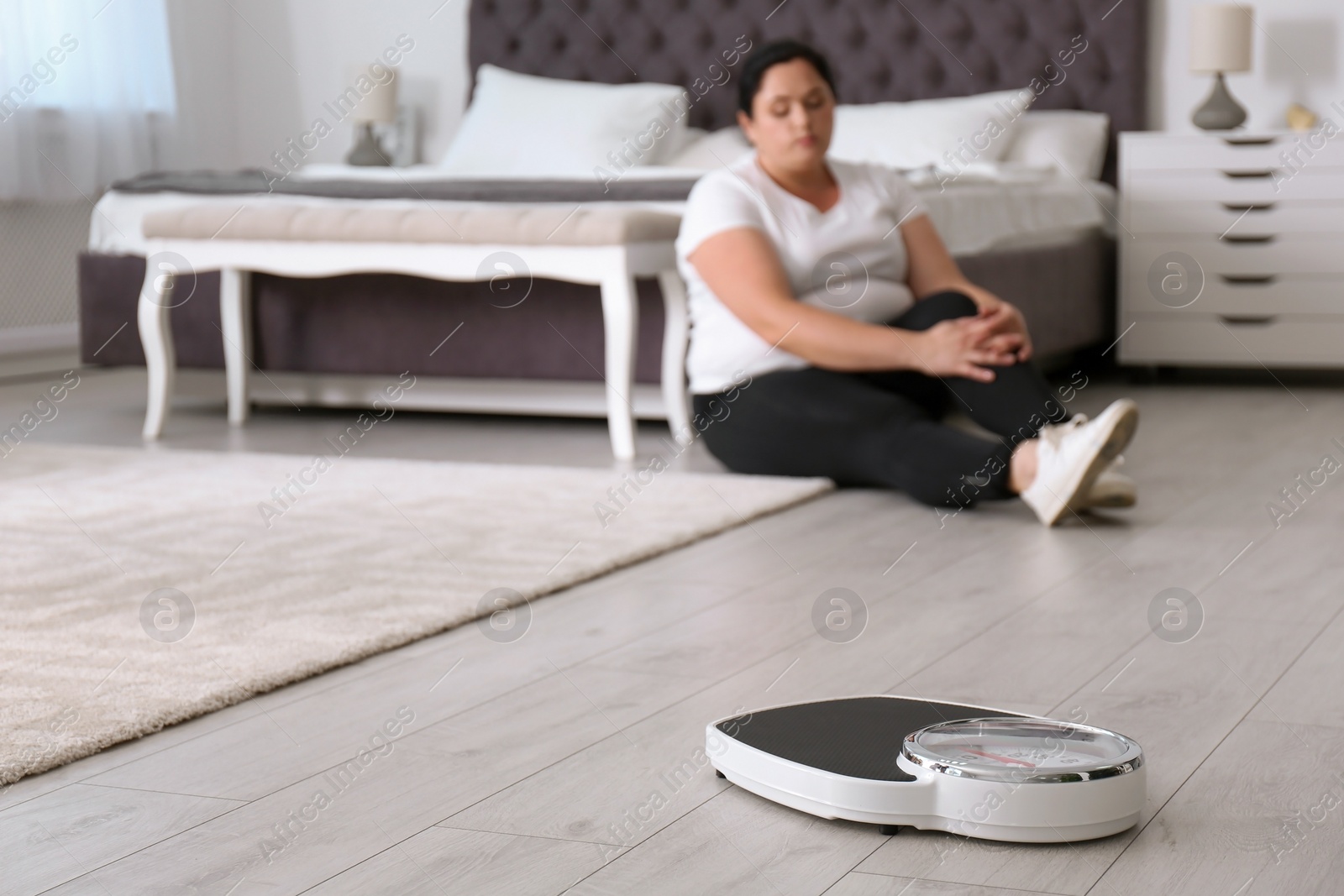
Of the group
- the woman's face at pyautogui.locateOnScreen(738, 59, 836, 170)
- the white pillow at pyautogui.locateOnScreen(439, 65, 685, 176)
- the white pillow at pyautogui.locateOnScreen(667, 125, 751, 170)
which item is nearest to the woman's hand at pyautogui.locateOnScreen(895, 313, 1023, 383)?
the woman's face at pyautogui.locateOnScreen(738, 59, 836, 170)

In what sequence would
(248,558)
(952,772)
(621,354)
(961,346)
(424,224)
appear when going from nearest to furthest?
(952,772) → (248,558) → (961,346) → (621,354) → (424,224)

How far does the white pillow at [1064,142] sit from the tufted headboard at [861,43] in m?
0.09

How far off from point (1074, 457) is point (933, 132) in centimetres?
230

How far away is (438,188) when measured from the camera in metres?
3.51

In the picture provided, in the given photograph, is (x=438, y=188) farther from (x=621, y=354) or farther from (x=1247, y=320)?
(x=1247, y=320)

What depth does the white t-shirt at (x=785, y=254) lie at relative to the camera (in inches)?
103

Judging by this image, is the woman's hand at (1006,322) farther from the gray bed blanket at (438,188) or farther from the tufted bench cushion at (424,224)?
the gray bed blanket at (438,188)

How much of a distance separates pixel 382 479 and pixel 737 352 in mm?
668

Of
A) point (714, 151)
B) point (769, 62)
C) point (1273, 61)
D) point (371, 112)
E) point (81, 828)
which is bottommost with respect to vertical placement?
point (81, 828)

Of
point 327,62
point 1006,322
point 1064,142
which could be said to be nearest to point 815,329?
point 1006,322

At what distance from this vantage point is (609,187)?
3.32 m

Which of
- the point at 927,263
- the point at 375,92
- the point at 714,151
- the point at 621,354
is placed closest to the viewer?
→ the point at 927,263

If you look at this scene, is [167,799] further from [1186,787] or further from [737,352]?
[737,352]

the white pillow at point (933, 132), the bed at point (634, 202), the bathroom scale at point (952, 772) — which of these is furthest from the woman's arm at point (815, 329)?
the white pillow at point (933, 132)
